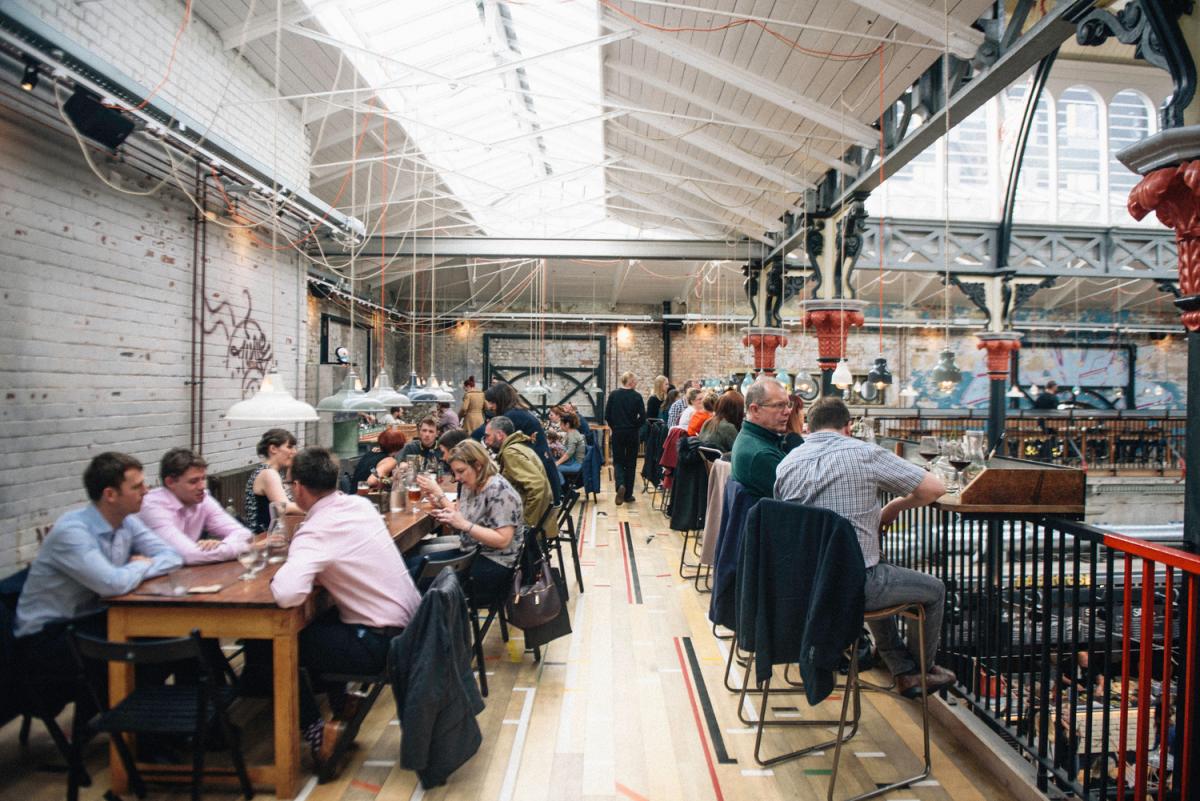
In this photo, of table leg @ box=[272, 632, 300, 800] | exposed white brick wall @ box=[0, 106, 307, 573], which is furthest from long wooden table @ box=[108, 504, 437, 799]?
exposed white brick wall @ box=[0, 106, 307, 573]

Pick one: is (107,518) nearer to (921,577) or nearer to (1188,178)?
(921,577)

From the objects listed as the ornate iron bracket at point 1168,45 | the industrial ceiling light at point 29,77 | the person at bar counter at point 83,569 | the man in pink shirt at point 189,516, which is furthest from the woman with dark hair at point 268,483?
the ornate iron bracket at point 1168,45

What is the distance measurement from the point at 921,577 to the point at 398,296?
14.9m

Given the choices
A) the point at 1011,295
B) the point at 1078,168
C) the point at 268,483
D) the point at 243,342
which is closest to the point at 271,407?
the point at 268,483

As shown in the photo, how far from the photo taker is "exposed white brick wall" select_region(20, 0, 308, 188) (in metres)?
4.06

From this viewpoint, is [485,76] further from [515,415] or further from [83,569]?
[83,569]

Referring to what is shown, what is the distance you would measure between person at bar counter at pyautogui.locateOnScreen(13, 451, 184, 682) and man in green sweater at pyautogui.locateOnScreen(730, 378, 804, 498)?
8.35 ft

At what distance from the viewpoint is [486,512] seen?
138 inches

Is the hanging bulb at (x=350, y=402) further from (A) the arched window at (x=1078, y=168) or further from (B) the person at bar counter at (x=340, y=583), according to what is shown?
(A) the arched window at (x=1078, y=168)

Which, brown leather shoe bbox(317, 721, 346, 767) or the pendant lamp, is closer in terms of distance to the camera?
brown leather shoe bbox(317, 721, 346, 767)

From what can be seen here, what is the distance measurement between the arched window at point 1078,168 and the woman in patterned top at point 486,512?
13.1 m

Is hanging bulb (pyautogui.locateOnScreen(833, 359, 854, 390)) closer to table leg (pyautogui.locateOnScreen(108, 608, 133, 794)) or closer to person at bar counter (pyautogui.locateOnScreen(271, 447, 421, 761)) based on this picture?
person at bar counter (pyautogui.locateOnScreen(271, 447, 421, 761))

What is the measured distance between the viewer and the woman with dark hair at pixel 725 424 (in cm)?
528

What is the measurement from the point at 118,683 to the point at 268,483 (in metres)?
1.36
